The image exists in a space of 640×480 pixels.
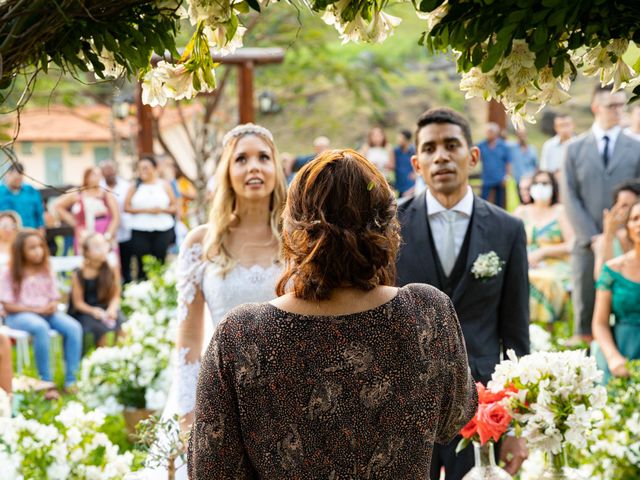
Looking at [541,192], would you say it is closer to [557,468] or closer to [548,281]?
[548,281]

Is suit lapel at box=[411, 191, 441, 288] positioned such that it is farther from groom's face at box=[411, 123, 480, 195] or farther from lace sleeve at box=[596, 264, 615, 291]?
lace sleeve at box=[596, 264, 615, 291]

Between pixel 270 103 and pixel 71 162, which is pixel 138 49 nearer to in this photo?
pixel 270 103

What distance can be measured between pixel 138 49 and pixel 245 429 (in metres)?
0.99

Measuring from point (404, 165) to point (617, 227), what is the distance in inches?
→ 319

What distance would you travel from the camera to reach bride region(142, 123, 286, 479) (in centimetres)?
459

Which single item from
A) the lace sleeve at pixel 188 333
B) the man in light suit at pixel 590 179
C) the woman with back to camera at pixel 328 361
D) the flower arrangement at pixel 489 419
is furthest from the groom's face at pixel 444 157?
the man in light suit at pixel 590 179

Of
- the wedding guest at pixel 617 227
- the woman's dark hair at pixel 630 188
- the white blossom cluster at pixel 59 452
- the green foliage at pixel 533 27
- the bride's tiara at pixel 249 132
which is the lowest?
the white blossom cluster at pixel 59 452

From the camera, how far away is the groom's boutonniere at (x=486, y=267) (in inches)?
172

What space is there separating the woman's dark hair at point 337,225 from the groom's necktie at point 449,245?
77.2 inches

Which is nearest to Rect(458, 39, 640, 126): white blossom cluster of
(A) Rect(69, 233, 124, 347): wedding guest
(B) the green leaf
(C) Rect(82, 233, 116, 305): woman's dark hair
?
(B) the green leaf

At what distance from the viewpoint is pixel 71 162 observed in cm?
3338

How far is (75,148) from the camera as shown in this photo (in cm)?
3325

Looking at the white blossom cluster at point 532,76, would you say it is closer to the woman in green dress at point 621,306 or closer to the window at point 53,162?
the woman in green dress at point 621,306

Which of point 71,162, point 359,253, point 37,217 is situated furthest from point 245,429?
point 71,162
